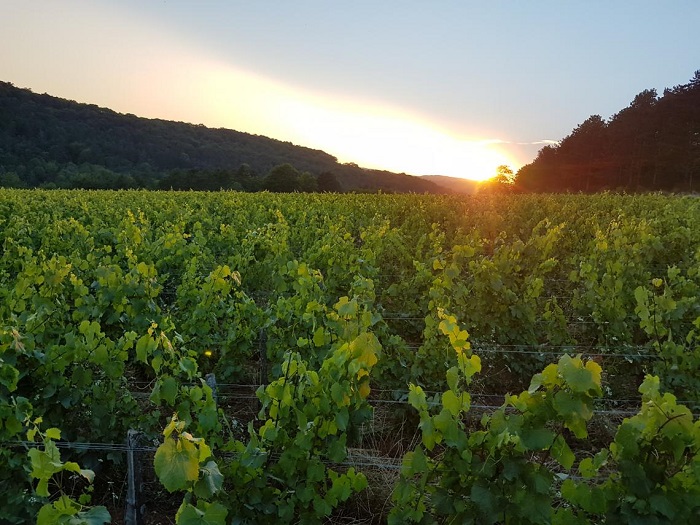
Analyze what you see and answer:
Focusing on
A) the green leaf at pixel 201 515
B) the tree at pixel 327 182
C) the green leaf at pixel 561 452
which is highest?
the tree at pixel 327 182

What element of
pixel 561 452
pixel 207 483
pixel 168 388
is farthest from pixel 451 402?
pixel 168 388

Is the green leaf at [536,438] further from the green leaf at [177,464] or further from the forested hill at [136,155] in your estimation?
the forested hill at [136,155]

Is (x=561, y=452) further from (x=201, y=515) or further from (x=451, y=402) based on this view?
(x=201, y=515)

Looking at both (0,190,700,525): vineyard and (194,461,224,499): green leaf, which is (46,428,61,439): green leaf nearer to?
(0,190,700,525): vineyard

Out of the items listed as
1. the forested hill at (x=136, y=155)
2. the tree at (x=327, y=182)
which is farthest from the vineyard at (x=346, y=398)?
the tree at (x=327, y=182)

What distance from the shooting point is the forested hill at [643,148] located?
48.1 m

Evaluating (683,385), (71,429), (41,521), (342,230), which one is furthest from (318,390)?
(342,230)

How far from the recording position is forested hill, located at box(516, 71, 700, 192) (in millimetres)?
48125

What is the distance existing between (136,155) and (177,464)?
67929 mm

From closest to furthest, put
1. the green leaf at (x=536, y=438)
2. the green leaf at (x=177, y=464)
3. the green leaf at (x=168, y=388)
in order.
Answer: the green leaf at (x=177, y=464), the green leaf at (x=536, y=438), the green leaf at (x=168, y=388)

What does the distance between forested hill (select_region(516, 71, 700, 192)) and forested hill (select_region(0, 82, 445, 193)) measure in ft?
59.5

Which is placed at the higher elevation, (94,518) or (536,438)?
(536,438)

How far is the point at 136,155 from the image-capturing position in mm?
63562

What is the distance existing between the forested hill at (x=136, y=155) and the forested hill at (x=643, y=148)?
18.1 metres
